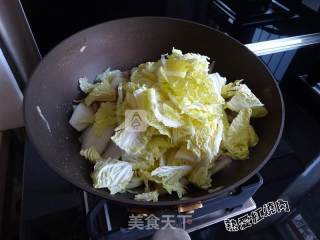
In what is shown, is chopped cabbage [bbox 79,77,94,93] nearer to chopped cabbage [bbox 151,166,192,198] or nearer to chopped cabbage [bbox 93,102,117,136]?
chopped cabbage [bbox 93,102,117,136]

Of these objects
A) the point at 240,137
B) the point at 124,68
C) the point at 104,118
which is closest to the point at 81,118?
the point at 104,118

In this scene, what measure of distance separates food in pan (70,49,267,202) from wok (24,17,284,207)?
0.02 metres

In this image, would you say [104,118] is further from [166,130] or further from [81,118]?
[166,130]

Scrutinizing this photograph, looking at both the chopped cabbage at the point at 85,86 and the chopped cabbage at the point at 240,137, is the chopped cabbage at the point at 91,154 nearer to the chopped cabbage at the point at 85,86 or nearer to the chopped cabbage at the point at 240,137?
the chopped cabbage at the point at 85,86

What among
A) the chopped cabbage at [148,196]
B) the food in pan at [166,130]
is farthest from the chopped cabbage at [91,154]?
the chopped cabbage at [148,196]

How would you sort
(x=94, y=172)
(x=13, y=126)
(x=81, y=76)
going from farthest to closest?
(x=13, y=126)
(x=81, y=76)
(x=94, y=172)

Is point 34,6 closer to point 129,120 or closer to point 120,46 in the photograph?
point 120,46

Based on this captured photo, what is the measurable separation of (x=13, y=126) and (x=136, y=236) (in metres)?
0.51

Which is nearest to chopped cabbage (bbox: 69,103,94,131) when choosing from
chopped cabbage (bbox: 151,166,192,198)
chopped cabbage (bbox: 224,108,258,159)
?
chopped cabbage (bbox: 151,166,192,198)

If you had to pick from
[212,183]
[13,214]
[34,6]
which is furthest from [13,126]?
[212,183]

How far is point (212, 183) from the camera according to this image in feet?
1.91

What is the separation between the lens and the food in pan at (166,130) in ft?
1.85

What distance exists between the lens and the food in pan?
1.85 ft

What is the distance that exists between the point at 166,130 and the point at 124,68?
0.85ft
